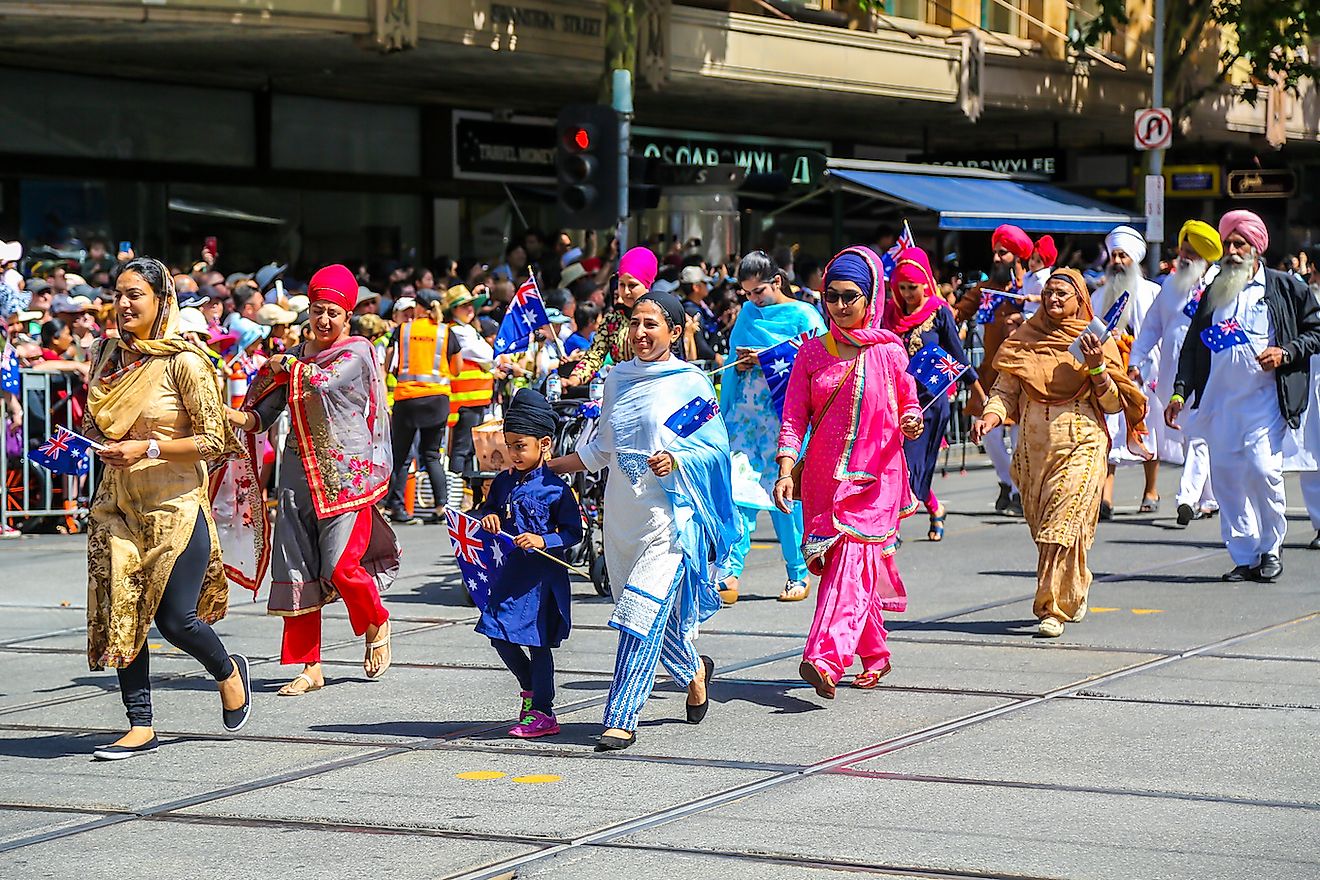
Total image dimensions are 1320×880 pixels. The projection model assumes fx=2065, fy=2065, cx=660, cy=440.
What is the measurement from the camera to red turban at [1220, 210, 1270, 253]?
1179cm

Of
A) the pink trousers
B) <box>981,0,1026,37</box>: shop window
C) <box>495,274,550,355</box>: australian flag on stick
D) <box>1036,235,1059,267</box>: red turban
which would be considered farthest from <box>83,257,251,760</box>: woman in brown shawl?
<box>981,0,1026,37</box>: shop window

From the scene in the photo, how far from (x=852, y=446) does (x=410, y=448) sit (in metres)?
8.04

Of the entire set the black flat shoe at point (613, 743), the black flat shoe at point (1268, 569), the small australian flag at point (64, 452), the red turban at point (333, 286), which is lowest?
the black flat shoe at point (613, 743)

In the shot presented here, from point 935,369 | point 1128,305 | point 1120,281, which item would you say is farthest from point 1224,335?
point 935,369

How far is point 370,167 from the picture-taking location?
2572cm

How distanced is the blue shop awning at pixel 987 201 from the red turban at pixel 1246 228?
10719 mm

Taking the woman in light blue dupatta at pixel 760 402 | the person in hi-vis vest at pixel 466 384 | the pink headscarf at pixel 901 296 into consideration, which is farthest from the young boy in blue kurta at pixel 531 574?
the person in hi-vis vest at pixel 466 384

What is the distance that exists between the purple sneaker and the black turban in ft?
3.50

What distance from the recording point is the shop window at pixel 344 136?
24.6m

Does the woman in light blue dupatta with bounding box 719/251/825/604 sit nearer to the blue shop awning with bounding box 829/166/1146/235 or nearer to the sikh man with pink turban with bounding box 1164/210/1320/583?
the sikh man with pink turban with bounding box 1164/210/1320/583

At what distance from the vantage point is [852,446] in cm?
852

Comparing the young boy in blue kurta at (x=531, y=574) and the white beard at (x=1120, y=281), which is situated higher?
the white beard at (x=1120, y=281)

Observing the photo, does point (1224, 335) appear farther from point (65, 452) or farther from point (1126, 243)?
point (65, 452)

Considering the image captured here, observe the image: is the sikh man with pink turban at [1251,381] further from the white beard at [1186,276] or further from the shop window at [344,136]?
the shop window at [344,136]
